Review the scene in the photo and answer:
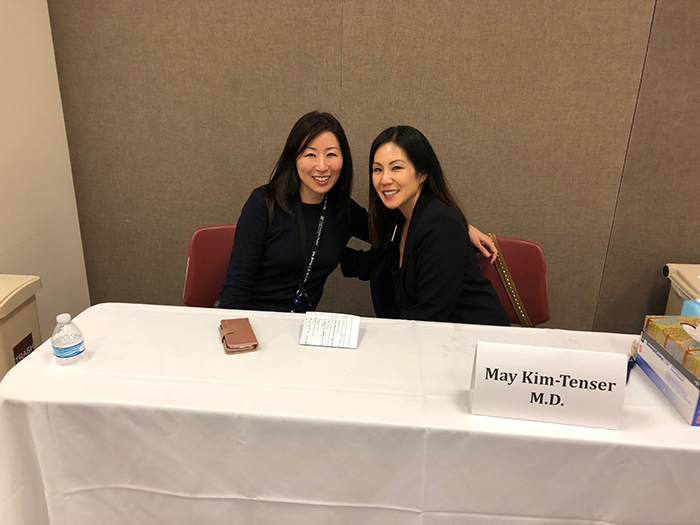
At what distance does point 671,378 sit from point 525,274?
2.91ft

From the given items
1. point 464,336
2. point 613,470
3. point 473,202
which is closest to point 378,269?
point 464,336

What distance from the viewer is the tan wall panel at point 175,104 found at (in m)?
2.22

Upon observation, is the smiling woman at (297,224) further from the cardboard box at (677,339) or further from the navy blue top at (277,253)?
the cardboard box at (677,339)

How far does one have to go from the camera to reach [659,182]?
2.32m

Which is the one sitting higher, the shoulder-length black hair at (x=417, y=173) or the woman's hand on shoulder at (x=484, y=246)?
the shoulder-length black hair at (x=417, y=173)

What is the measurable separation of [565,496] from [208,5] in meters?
2.33

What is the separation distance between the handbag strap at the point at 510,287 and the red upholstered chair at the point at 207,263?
1.04 metres

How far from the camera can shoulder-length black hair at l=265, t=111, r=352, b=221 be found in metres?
1.64

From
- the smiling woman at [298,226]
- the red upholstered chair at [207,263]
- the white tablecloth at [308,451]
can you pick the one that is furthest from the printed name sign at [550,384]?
the red upholstered chair at [207,263]

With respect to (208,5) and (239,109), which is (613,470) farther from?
(208,5)

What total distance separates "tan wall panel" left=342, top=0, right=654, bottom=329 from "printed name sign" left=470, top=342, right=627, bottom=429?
154 centimetres

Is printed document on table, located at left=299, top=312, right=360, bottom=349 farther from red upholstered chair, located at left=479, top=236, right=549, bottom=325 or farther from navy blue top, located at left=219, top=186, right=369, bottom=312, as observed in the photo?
red upholstered chair, located at left=479, top=236, right=549, bottom=325

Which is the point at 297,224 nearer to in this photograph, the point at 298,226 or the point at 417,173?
the point at 298,226

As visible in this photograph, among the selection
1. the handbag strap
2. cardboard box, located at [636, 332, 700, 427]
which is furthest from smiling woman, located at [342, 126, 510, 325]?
cardboard box, located at [636, 332, 700, 427]
